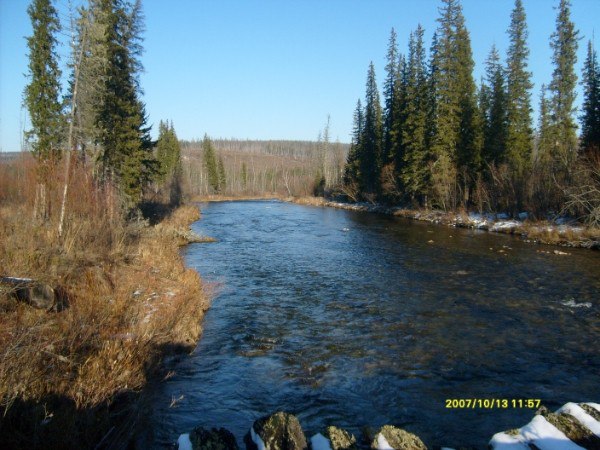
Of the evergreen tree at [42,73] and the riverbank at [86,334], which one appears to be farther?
the evergreen tree at [42,73]

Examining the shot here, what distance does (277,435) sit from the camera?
14.6ft

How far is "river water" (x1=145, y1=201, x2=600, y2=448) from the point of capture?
6.51 meters

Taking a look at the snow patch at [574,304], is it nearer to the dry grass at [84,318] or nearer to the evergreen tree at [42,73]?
the dry grass at [84,318]

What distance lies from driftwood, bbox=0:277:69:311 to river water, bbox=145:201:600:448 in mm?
2805

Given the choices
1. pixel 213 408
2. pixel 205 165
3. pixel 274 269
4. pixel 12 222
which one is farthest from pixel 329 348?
pixel 205 165

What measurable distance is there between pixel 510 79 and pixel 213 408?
42.4m

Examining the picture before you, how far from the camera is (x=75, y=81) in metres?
14.9

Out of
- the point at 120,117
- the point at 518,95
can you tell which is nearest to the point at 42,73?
the point at 120,117

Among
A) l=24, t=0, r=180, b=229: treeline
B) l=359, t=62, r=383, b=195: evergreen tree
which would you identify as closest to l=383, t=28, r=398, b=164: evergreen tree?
l=359, t=62, r=383, b=195: evergreen tree

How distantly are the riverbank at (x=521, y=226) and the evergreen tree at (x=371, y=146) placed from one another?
10.4 m

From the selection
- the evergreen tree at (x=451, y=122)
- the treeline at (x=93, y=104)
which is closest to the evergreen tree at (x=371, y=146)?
the evergreen tree at (x=451, y=122)

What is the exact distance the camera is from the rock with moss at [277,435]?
14.4 ft

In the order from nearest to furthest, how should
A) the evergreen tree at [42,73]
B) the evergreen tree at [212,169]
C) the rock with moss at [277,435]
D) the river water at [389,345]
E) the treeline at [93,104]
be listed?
the rock with moss at [277,435], the river water at [389,345], the treeline at [93,104], the evergreen tree at [42,73], the evergreen tree at [212,169]
